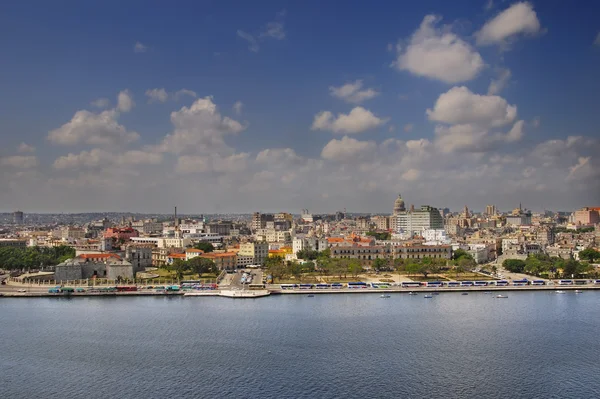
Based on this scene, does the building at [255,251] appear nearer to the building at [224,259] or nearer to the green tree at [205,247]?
the building at [224,259]

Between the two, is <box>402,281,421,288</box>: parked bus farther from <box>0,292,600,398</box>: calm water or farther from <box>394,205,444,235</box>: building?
<box>394,205,444,235</box>: building

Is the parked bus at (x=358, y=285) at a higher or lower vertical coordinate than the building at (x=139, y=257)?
lower

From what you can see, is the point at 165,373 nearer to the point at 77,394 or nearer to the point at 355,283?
the point at 77,394

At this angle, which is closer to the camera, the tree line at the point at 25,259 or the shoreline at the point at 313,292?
the shoreline at the point at 313,292

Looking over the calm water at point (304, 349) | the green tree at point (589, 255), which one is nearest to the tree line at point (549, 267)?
the green tree at point (589, 255)

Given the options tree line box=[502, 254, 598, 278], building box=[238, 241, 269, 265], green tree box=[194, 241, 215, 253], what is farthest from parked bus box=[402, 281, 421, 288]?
green tree box=[194, 241, 215, 253]
